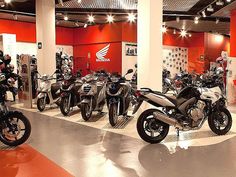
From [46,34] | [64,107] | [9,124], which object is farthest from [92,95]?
[46,34]

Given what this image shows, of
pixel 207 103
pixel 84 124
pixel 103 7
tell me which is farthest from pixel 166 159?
pixel 103 7

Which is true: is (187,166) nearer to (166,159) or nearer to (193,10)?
(166,159)

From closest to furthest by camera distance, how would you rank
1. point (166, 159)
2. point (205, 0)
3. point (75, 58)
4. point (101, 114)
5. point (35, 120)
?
point (166, 159), point (35, 120), point (101, 114), point (205, 0), point (75, 58)

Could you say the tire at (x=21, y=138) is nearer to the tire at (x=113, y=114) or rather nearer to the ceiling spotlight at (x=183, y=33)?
the tire at (x=113, y=114)

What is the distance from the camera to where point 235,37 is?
10086mm

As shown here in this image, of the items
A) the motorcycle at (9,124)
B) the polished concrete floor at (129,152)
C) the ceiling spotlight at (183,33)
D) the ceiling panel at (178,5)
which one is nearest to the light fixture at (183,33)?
the ceiling spotlight at (183,33)

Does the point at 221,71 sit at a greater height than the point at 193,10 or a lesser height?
lesser

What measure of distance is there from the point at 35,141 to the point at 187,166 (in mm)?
2521

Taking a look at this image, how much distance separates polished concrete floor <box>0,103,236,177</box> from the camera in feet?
11.5

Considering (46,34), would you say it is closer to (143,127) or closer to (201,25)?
(143,127)

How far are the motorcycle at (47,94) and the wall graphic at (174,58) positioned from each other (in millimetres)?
9326

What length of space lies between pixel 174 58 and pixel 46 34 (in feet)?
30.7

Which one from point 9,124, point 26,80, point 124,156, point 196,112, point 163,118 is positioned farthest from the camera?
point 26,80

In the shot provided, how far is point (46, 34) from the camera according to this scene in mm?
9344
